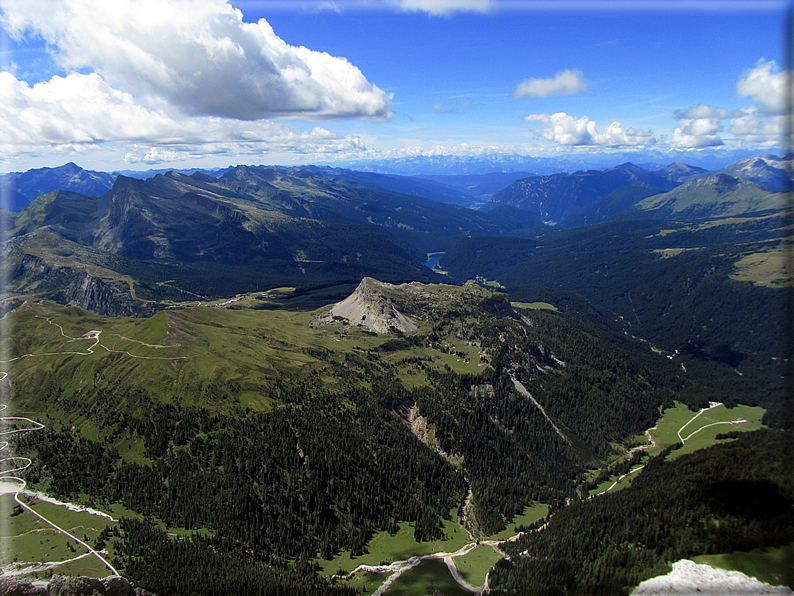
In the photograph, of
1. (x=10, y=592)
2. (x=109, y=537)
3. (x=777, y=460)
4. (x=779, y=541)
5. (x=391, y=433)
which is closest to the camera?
(x=10, y=592)

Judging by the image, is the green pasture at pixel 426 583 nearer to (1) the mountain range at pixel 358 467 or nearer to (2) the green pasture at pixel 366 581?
(1) the mountain range at pixel 358 467

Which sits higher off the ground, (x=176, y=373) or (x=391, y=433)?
(x=176, y=373)

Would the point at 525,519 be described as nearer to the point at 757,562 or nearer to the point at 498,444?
the point at 498,444

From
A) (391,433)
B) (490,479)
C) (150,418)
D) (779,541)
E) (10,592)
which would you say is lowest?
(490,479)

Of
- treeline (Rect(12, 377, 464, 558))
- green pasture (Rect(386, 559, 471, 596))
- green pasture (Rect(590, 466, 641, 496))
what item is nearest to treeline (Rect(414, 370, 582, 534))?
green pasture (Rect(590, 466, 641, 496))

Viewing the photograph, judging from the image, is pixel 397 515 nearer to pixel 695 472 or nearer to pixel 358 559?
pixel 358 559

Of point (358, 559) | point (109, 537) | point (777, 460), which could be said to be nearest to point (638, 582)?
point (777, 460)

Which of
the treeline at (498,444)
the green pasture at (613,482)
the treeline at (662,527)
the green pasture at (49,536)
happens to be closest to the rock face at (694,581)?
the treeline at (662,527)

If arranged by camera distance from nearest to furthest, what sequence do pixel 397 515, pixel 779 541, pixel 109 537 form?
pixel 779 541, pixel 109 537, pixel 397 515
